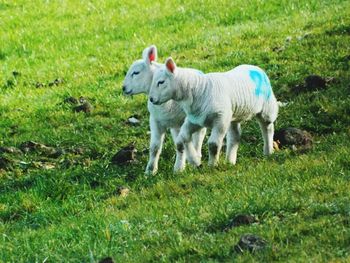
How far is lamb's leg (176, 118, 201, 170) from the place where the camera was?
10336 mm

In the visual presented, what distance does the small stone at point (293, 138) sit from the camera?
1137cm

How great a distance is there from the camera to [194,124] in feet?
34.0

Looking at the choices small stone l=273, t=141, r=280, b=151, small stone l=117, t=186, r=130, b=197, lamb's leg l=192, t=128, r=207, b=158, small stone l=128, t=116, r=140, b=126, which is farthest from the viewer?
small stone l=128, t=116, r=140, b=126

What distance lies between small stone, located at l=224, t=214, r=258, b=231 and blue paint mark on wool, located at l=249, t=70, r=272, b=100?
3464 mm

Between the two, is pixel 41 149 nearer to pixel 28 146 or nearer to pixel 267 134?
pixel 28 146

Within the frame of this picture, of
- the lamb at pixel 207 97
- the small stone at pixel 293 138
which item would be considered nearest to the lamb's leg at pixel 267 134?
the small stone at pixel 293 138

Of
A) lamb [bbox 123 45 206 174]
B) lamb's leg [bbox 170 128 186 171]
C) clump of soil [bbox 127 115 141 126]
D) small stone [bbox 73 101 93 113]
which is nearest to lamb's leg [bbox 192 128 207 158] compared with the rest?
lamb [bbox 123 45 206 174]

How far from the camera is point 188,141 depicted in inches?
408

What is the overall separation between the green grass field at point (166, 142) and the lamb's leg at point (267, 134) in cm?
31

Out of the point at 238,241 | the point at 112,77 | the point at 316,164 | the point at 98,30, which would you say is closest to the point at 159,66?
the point at 316,164

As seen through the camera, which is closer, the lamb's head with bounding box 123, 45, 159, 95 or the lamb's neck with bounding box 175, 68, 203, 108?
the lamb's neck with bounding box 175, 68, 203, 108

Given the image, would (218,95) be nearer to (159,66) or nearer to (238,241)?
(159,66)

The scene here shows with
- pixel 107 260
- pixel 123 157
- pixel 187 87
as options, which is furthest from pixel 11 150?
pixel 107 260

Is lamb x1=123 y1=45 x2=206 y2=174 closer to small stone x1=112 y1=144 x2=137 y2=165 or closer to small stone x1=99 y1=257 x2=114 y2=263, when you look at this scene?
small stone x1=112 y1=144 x2=137 y2=165
